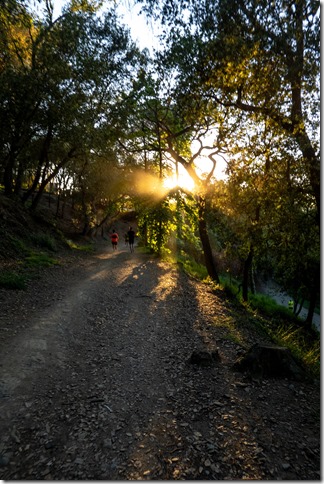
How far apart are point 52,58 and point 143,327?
16755mm

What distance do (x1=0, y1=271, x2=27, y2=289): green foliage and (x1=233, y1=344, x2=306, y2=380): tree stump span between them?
8.44m

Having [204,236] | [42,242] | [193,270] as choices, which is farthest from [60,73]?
[193,270]

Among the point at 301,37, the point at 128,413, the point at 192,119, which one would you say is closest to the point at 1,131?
the point at 192,119

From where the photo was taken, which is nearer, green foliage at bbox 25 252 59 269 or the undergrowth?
the undergrowth

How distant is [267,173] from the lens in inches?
455

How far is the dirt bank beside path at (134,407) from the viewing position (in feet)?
12.3

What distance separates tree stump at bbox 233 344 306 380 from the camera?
20.6 feet

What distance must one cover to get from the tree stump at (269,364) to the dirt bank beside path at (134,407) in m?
0.26

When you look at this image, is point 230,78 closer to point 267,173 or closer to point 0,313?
point 267,173

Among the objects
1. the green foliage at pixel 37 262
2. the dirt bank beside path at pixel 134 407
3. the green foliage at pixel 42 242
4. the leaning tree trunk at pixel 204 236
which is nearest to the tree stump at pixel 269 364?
the dirt bank beside path at pixel 134 407

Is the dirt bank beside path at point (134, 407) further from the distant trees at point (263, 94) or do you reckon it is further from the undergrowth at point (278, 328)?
the distant trees at point (263, 94)

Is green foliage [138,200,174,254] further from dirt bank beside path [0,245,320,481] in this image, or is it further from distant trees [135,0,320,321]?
dirt bank beside path [0,245,320,481]

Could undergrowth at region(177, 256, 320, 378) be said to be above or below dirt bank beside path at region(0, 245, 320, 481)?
below

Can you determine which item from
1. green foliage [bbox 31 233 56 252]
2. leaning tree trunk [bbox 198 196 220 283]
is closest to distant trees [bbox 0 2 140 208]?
green foliage [bbox 31 233 56 252]
